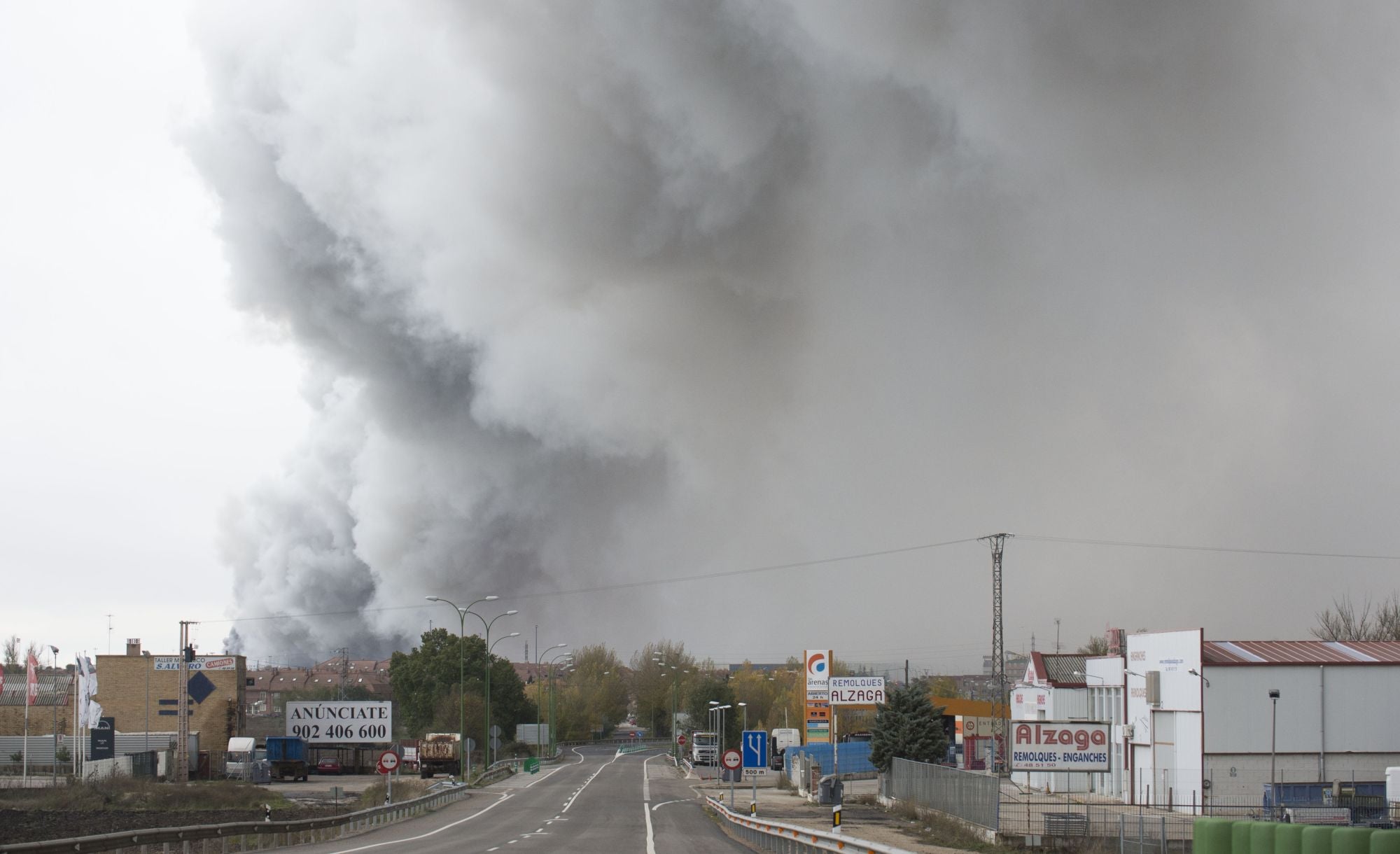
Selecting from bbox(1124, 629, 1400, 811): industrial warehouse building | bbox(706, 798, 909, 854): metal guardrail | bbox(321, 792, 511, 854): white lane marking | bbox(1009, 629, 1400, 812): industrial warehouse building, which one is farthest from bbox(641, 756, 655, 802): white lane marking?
bbox(1124, 629, 1400, 811): industrial warehouse building

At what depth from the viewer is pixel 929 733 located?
57531mm

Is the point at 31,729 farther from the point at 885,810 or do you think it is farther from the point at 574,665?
the point at 574,665

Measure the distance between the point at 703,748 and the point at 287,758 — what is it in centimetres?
2964

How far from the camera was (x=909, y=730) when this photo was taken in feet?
189

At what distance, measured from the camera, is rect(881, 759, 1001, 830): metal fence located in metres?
32.8

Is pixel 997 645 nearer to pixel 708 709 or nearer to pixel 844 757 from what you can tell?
pixel 844 757

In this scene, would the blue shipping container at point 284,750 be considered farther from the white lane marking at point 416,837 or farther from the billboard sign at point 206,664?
the white lane marking at point 416,837

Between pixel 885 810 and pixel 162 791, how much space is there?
2797 centimetres

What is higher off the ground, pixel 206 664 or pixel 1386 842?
pixel 1386 842

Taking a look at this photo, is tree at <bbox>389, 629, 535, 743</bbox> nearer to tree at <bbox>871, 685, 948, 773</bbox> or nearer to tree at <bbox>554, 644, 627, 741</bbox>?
tree at <bbox>554, 644, 627, 741</bbox>

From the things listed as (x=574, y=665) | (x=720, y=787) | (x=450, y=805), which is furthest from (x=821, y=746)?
(x=574, y=665)

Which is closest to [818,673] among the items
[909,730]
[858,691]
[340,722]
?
[858,691]

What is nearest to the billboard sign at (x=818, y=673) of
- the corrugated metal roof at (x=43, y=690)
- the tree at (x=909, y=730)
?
the tree at (x=909, y=730)

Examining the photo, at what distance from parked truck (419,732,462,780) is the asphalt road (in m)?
4.59
